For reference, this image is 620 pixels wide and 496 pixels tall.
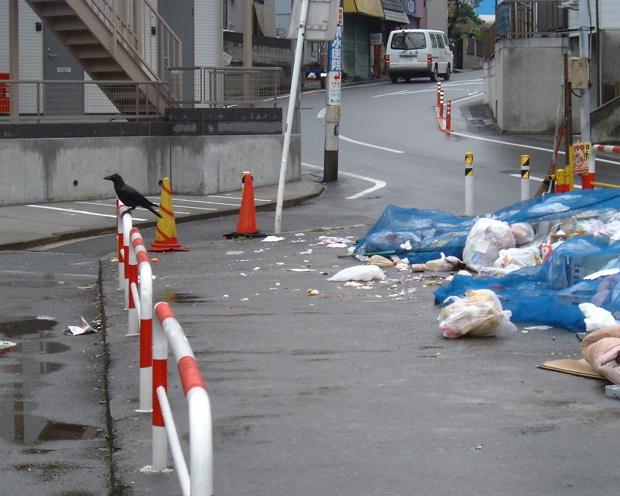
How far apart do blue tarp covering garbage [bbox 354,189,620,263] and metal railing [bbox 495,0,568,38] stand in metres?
19.5

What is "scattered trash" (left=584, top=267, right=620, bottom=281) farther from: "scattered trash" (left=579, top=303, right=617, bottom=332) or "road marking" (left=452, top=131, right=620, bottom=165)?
"road marking" (left=452, top=131, right=620, bottom=165)

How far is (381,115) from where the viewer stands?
37.3 meters

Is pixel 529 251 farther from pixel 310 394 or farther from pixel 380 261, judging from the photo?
pixel 310 394

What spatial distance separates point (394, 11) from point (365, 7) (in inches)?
259

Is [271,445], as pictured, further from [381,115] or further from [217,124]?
[381,115]

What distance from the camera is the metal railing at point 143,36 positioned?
22.6m

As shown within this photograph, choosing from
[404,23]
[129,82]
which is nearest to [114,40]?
[129,82]

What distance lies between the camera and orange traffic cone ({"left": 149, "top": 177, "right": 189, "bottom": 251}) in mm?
14336

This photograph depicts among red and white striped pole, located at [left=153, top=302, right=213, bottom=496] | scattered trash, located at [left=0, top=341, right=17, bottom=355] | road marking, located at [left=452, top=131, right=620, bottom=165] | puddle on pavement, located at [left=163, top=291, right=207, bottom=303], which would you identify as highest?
road marking, located at [left=452, top=131, right=620, bottom=165]

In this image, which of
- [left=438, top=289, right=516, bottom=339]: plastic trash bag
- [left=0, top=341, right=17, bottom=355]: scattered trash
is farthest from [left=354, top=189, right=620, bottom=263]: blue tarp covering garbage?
[left=0, top=341, right=17, bottom=355]: scattered trash

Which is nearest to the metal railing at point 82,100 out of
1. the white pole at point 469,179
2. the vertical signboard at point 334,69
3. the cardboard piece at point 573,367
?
the vertical signboard at point 334,69

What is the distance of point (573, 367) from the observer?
7348mm

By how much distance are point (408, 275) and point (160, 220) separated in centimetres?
389

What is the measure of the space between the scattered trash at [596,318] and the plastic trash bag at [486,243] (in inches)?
119
